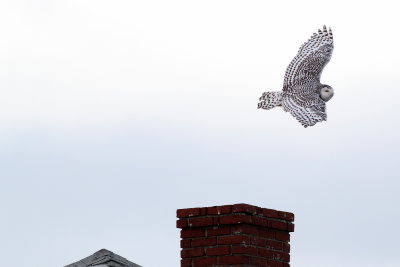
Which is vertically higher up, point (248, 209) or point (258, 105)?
point (258, 105)

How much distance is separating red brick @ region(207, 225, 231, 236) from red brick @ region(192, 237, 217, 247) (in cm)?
6

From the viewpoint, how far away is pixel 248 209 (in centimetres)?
1095

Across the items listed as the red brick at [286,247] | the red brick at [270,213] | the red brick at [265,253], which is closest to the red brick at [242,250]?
the red brick at [265,253]

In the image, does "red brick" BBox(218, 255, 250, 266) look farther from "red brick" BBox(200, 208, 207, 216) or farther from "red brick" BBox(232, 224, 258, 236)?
"red brick" BBox(200, 208, 207, 216)

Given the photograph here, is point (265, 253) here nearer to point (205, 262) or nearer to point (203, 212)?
point (205, 262)

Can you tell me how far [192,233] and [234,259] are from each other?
73 cm

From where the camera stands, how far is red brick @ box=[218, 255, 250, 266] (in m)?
10.7

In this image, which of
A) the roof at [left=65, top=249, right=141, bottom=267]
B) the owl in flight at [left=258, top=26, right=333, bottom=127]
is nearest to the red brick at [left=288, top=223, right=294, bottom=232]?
the roof at [left=65, top=249, right=141, bottom=267]

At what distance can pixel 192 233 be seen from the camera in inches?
446

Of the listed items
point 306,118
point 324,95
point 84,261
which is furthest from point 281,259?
point 324,95

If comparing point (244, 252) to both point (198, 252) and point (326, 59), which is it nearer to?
point (198, 252)

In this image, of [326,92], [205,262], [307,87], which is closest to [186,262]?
[205,262]

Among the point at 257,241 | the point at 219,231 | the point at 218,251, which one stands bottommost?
the point at 218,251

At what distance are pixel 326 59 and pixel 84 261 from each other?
7.78m
